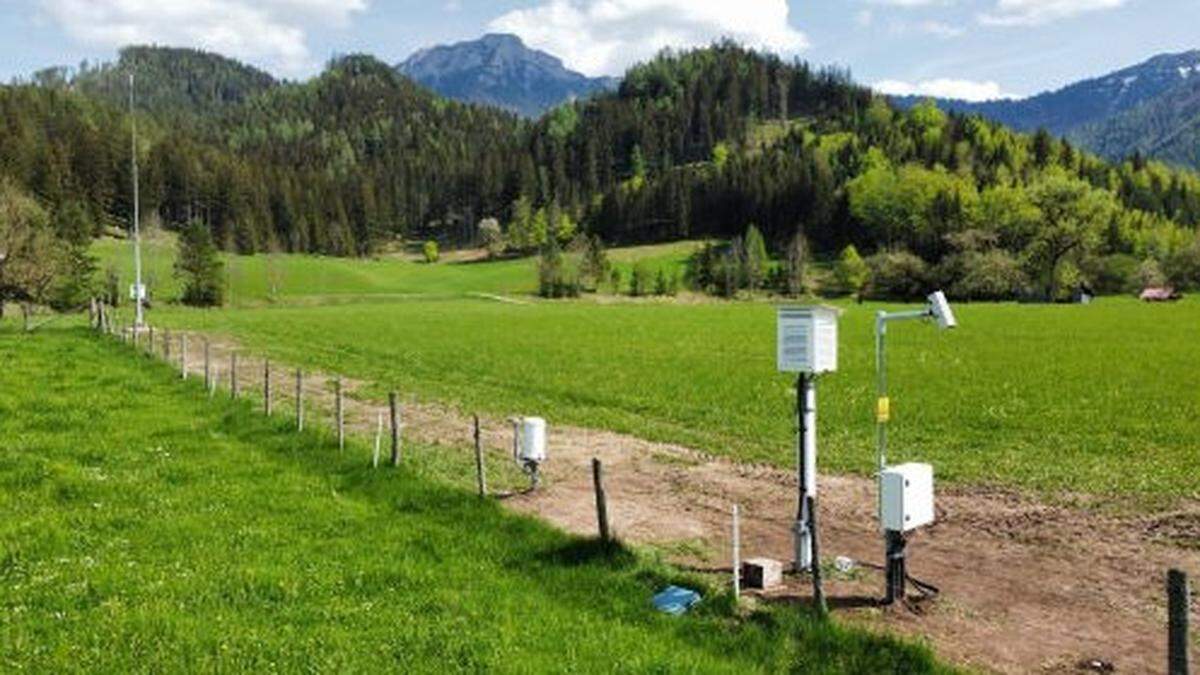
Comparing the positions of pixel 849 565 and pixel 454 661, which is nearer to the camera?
pixel 454 661

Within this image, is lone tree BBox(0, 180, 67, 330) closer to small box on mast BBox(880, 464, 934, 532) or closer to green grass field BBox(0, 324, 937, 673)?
green grass field BBox(0, 324, 937, 673)

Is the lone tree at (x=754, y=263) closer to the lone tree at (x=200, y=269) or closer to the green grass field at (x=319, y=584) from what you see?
the lone tree at (x=200, y=269)

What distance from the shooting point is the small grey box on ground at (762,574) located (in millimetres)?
13695

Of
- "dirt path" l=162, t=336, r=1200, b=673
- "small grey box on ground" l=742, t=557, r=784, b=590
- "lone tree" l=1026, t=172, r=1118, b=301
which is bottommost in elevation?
"dirt path" l=162, t=336, r=1200, b=673

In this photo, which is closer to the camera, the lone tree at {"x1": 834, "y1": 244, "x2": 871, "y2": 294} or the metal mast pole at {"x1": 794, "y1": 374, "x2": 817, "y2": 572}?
the metal mast pole at {"x1": 794, "y1": 374, "x2": 817, "y2": 572}

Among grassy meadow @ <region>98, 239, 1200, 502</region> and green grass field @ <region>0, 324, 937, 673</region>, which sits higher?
green grass field @ <region>0, 324, 937, 673</region>

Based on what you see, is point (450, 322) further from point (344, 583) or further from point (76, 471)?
point (344, 583)

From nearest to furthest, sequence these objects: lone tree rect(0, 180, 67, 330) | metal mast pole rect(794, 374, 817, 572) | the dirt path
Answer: the dirt path < metal mast pole rect(794, 374, 817, 572) < lone tree rect(0, 180, 67, 330)

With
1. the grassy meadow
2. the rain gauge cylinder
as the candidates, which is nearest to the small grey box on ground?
the rain gauge cylinder

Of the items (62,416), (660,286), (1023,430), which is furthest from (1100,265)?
(62,416)

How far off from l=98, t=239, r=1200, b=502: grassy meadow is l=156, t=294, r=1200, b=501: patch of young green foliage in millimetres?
105

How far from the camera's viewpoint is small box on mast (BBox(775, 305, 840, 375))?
1438 cm

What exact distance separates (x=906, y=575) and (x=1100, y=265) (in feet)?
540

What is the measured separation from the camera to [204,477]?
20000 mm
